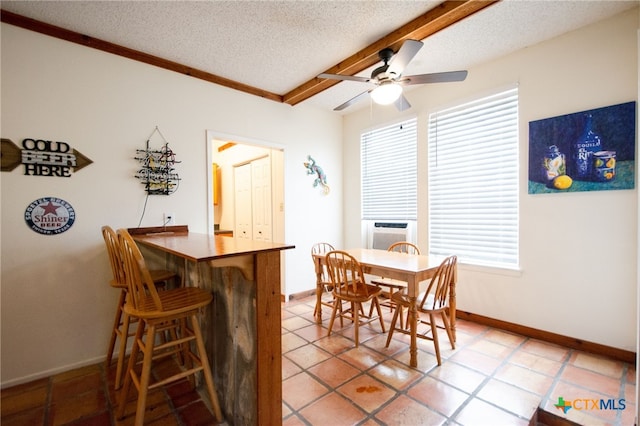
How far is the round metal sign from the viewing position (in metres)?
2.11

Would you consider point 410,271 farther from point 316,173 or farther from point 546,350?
point 316,173

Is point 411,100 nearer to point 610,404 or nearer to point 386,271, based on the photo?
point 386,271

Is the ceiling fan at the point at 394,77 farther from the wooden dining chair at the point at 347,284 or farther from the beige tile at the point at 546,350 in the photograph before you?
the beige tile at the point at 546,350

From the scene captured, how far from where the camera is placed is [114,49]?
246 cm

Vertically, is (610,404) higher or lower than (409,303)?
lower

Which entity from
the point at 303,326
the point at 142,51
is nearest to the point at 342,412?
the point at 303,326

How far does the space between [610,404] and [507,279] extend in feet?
3.94

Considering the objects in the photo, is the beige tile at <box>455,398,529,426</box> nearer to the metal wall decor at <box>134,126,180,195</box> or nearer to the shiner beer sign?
the metal wall decor at <box>134,126,180,195</box>

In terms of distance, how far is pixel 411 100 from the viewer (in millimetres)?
3596

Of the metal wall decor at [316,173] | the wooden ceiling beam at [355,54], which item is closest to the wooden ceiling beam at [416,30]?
the wooden ceiling beam at [355,54]

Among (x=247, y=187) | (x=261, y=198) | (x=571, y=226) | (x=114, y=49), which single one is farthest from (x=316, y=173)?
(x=571, y=226)

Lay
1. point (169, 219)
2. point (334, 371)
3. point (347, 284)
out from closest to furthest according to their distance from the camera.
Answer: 1. point (334, 371)
2. point (347, 284)
3. point (169, 219)

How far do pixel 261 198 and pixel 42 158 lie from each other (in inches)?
97.5

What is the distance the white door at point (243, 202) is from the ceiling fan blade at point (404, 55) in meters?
3.00
